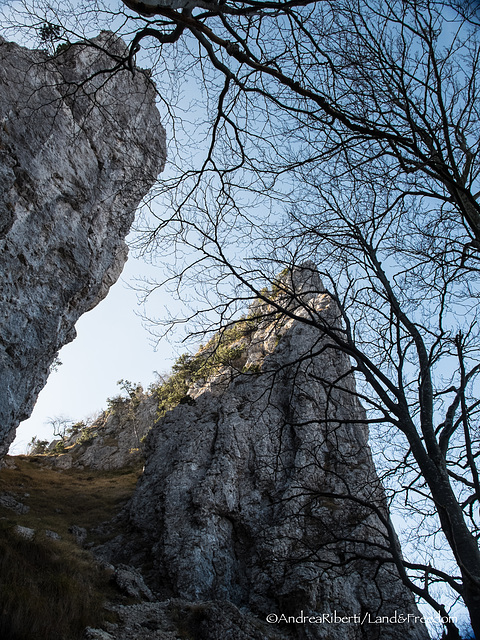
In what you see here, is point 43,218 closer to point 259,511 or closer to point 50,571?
point 50,571

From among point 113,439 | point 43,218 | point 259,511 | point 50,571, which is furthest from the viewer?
point 113,439

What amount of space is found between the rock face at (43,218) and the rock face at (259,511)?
6645 millimetres

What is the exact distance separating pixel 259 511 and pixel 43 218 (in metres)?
14.2

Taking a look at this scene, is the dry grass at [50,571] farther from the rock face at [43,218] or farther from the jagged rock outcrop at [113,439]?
the jagged rock outcrop at [113,439]

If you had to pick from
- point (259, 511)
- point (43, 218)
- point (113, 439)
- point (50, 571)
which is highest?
point (43, 218)

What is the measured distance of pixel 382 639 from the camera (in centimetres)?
877

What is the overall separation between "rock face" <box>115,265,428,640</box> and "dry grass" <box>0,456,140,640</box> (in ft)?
4.74

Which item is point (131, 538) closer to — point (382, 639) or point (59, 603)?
point (59, 603)

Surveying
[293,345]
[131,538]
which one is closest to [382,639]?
[131,538]

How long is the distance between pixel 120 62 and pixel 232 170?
5.19ft

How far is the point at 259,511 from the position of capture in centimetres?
1388

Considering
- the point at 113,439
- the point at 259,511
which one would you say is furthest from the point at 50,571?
the point at 113,439

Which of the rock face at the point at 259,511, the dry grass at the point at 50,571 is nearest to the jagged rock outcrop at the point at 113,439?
the dry grass at the point at 50,571

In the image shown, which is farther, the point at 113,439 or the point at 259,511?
the point at 113,439
